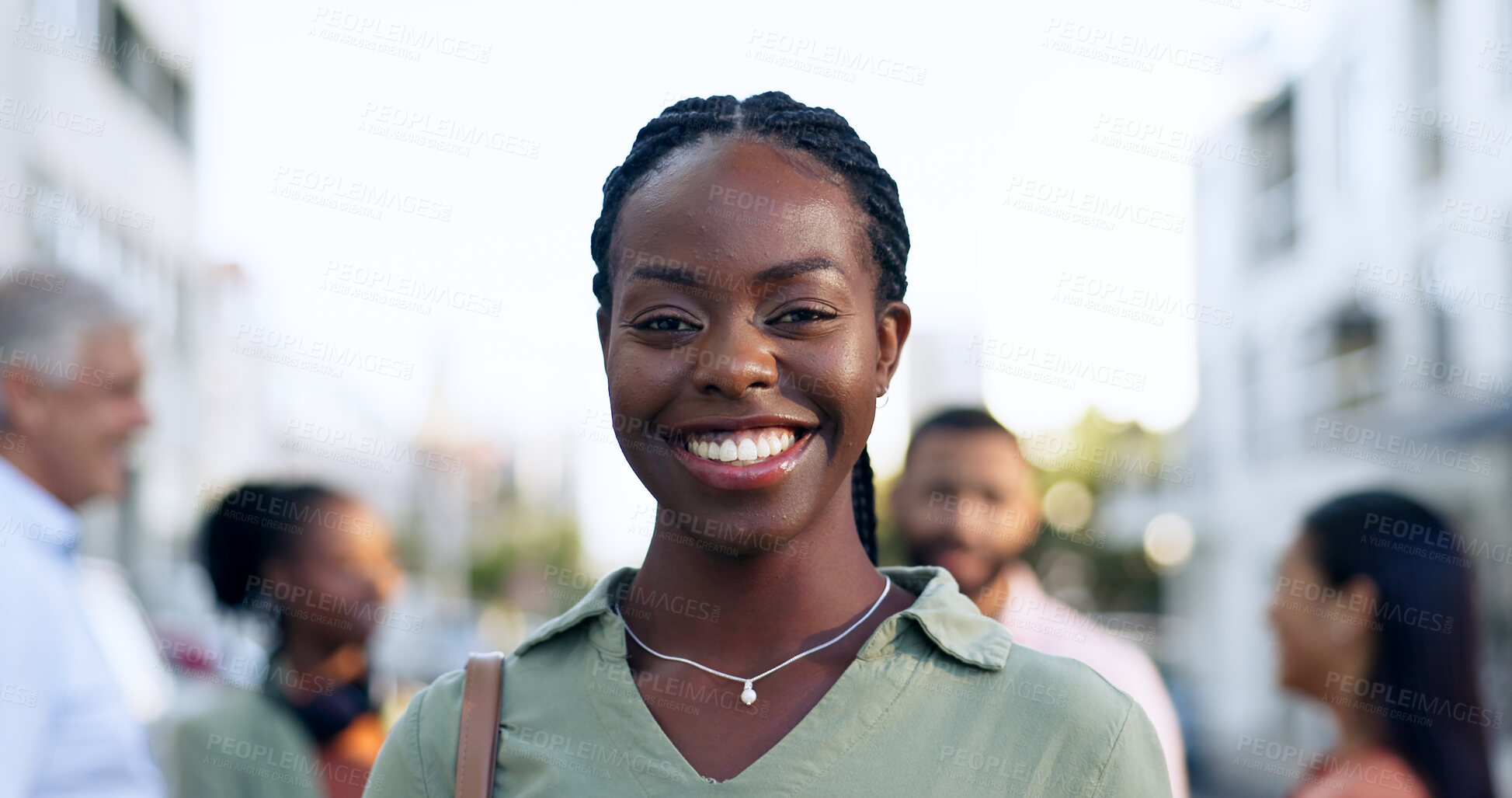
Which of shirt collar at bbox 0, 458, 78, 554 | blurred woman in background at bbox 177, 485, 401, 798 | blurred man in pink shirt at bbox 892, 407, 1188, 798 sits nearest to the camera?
shirt collar at bbox 0, 458, 78, 554

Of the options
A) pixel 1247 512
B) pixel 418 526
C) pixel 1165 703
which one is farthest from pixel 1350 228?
pixel 418 526

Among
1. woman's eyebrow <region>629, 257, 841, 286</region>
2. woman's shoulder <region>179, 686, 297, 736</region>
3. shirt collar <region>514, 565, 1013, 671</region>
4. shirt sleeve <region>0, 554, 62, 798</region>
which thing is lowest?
woman's shoulder <region>179, 686, 297, 736</region>

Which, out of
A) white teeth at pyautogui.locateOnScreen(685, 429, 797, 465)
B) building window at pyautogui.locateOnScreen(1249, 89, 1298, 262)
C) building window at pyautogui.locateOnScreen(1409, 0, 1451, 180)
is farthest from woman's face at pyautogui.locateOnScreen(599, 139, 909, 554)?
building window at pyautogui.locateOnScreen(1249, 89, 1298, 262)

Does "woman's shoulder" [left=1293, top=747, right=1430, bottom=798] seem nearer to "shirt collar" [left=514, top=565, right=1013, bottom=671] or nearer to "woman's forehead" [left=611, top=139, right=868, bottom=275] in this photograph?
"shirt collar" [left=514, top=565, right=1013, bottom=671]

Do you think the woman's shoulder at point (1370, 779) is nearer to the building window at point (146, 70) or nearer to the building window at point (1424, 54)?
the building window at point (1424, 54)

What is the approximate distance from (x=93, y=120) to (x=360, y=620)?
14109mm

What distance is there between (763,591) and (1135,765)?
Result: 21.3 inches

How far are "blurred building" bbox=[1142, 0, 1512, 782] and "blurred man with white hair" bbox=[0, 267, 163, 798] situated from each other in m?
8.27

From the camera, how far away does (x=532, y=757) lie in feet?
5.64

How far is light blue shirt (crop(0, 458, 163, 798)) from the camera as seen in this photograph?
2.78 metres

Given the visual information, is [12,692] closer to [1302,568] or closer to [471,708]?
[471,708]

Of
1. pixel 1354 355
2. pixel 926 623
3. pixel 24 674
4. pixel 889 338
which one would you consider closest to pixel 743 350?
pixel 889 338

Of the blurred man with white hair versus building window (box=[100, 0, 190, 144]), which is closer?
the blurred man with white hair

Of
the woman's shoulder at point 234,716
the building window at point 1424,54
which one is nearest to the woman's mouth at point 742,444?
the woman's shoulder at point 234,716
